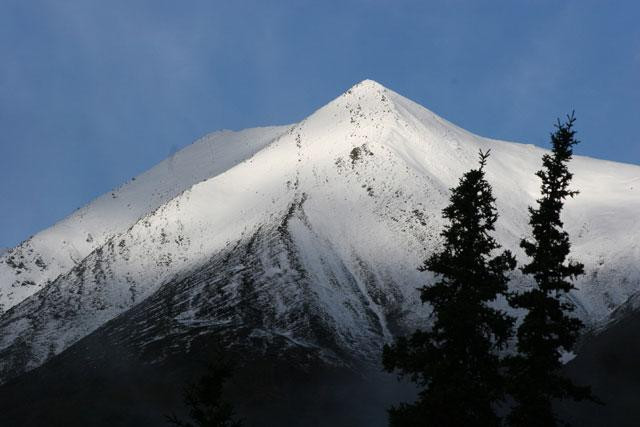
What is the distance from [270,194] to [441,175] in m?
33.8

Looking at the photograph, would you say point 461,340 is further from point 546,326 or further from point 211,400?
point 211,400

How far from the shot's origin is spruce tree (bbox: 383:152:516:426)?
92.4 feet

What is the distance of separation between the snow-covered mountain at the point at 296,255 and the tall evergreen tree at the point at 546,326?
303 feet

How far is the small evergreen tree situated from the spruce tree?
6623 millimetres

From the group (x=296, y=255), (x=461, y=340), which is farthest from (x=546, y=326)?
(x=296, y=255)

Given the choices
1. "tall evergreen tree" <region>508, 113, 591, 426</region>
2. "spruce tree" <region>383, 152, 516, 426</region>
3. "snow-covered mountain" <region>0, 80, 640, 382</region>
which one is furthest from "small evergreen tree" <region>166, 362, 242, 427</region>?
"snow-covered mountain" <region>0, 80, 640, 382</region>

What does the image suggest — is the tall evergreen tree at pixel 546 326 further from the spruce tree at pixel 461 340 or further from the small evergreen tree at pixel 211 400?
the small evergreen tree at pixel 211 400

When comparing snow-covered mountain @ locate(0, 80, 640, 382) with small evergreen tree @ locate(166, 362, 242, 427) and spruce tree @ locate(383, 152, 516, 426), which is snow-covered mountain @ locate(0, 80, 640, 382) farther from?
spruce tree @ locate(383, 152, 516, 426)

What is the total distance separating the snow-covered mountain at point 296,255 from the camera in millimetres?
135375

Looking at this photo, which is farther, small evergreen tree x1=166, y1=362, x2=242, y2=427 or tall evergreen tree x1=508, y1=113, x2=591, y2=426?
small evergreen tree x1=166, y1=362, x2=242, y2=427

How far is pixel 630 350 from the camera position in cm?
12088

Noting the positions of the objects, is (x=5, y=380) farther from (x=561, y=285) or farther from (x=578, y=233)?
(x=561, y=285)

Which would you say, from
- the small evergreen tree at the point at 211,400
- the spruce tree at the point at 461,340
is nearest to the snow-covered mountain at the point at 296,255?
the small evergreen tree at the point at 211,400

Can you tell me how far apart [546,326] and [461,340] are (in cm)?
412
